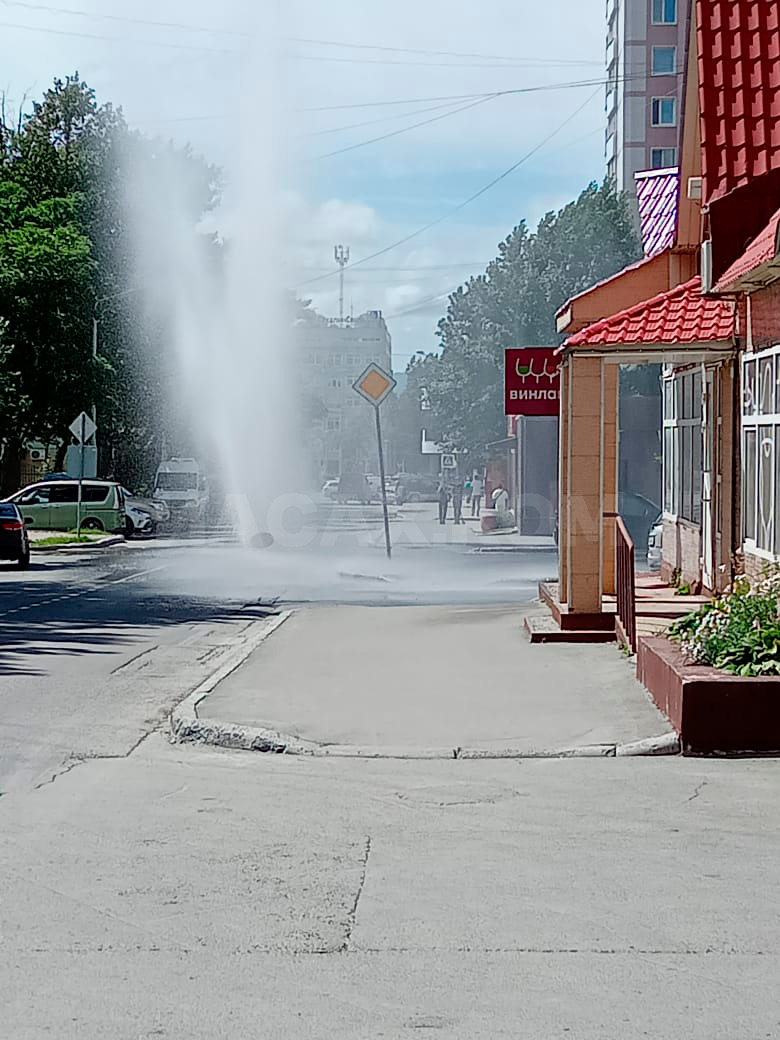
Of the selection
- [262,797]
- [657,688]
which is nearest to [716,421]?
[657,688]

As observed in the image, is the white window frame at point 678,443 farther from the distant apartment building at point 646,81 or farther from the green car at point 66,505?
the distant apartment building at point 646,81

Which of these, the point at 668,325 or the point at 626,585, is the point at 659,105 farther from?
the point at 626,585

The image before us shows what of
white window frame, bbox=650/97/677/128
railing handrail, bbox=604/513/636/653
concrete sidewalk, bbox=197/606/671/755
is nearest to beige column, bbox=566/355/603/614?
railing handrail, bbox=604/513/636/653

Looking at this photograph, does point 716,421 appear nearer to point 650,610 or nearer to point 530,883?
point 650,610

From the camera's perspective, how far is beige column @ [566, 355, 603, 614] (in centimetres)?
1565

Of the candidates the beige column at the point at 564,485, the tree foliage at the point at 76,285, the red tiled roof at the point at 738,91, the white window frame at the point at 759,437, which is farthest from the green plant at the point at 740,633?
the tree foliage at the point at 76,285

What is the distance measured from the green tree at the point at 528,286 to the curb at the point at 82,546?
84.2 feet

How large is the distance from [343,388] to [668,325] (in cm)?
13372

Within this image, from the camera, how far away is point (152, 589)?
87.8 ft

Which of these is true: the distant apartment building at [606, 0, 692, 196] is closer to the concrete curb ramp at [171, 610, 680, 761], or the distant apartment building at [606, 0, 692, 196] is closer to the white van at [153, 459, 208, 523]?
the white van at [153, 459, 208, 523]

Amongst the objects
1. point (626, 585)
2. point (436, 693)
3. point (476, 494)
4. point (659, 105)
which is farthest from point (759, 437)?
point (476, 494)

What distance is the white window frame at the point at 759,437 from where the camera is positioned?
12906 mm

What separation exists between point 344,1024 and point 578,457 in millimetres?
11395

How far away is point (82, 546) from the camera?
139ft
